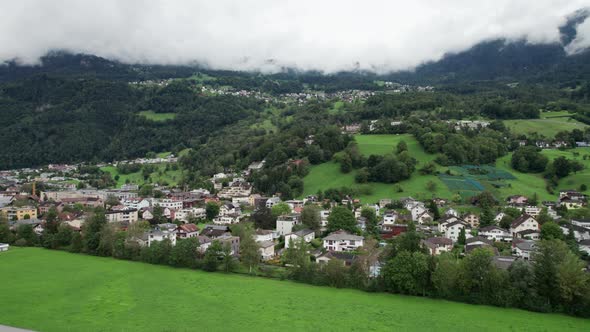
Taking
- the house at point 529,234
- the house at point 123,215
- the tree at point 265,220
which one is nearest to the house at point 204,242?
the tree at point 265,220

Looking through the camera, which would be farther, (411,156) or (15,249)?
(411,156)

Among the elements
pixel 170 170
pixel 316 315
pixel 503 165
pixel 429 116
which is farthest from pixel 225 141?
pixel 316 315

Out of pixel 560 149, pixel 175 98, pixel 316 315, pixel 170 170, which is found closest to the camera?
pixel 316 315

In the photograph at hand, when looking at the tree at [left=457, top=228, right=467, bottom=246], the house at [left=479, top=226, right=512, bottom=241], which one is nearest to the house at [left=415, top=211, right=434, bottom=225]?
the house at [left=479, top=226, right=512, bottom=241]

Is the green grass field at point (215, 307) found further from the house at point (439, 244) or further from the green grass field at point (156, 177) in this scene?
the green grass field at point (156, 177)

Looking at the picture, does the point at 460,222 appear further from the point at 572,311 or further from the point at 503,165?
the point at 503,165

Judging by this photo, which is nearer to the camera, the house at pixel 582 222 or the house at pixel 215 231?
the house at pixel 582 222
